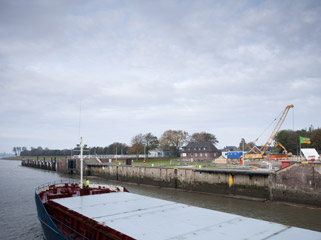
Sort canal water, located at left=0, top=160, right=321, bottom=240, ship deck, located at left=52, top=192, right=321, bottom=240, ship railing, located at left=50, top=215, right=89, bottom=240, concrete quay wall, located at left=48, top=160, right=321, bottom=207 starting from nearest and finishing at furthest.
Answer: ship deck, located at left=52, top=192, right=321, bottom=240 < ship railing, located at left=50, top=215, right=89, bottom=240 < canal water, located at left=0, top=160, right=321, bottom=240 < concrete quay wall, located at left=48, top=160, right=321, bottom=207

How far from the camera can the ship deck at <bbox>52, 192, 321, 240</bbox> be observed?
31.4ft

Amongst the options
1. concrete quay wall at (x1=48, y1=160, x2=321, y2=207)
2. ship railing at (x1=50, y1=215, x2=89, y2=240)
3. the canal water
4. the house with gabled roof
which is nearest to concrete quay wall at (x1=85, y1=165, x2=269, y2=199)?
concrete quay wall at (x1=48, y1=160, x2=321, y2=207)

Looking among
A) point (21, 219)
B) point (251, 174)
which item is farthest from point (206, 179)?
point (21, 219)

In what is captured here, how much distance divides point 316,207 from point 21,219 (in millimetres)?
27420

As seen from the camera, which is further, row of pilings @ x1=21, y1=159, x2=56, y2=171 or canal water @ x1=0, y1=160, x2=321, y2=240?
row of pilings @ x1=21, y1=159, x2=56, y2=171

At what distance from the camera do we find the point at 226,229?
10.2m

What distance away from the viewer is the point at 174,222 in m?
11.3

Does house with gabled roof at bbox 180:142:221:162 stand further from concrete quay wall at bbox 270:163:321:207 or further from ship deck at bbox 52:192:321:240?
ship deck at bbox 52:192:321:240

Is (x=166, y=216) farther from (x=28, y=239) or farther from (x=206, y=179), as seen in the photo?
(x=206, y=179)

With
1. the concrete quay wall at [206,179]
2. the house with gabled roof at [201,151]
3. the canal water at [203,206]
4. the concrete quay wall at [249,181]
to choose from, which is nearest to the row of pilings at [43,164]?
the concrete quay wall at [206,179]

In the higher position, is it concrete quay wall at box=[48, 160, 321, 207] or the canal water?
concrete quay wall at box=[48, 160, 321, 207]

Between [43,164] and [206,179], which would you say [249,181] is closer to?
[206,179]

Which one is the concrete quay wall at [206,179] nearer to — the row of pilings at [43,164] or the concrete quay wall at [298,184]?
the concrete quay wall at [298,184]

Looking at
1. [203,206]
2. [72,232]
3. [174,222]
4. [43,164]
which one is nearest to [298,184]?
[203,206]
